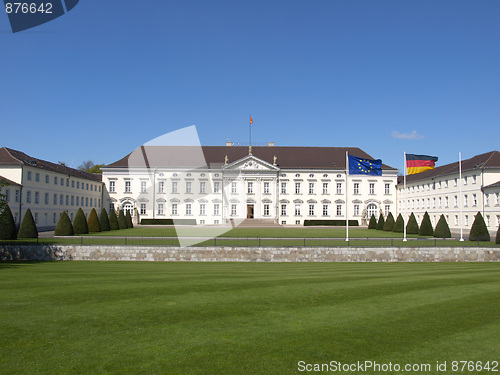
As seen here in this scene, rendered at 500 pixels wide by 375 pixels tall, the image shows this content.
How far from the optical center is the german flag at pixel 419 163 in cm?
3047

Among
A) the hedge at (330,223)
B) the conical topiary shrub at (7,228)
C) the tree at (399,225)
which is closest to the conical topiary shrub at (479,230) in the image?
the tree at (399,225)

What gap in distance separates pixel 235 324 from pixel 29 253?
63.9ft

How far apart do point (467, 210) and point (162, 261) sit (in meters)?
38.2

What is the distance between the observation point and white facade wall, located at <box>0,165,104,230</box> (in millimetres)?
40844

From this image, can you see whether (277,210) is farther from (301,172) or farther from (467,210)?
(467,210)

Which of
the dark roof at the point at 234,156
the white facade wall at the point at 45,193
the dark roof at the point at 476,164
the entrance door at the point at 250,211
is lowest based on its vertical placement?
the entrance door at the point at 250,211

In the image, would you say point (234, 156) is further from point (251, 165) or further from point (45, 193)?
point (45, 193)

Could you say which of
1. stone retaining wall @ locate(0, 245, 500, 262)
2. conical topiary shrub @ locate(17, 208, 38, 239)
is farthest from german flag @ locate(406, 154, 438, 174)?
conical topiary shrub @ locate(17, 208, 38, 239)

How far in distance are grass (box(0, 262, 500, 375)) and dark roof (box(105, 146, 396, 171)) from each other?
5251 centimetres

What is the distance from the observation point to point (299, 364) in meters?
6.24

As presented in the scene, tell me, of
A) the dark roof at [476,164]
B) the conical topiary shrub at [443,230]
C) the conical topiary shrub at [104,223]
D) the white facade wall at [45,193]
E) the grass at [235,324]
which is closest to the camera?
the grass at [235,324]

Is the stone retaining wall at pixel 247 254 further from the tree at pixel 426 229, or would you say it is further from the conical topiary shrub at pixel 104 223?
the conical topiary shrub at pixel 104 223

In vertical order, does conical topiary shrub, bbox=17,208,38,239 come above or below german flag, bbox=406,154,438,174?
below

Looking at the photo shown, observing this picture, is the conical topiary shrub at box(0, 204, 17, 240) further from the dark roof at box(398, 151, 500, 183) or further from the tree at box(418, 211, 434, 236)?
the dark roof at box(398, 151, 500, 183)
